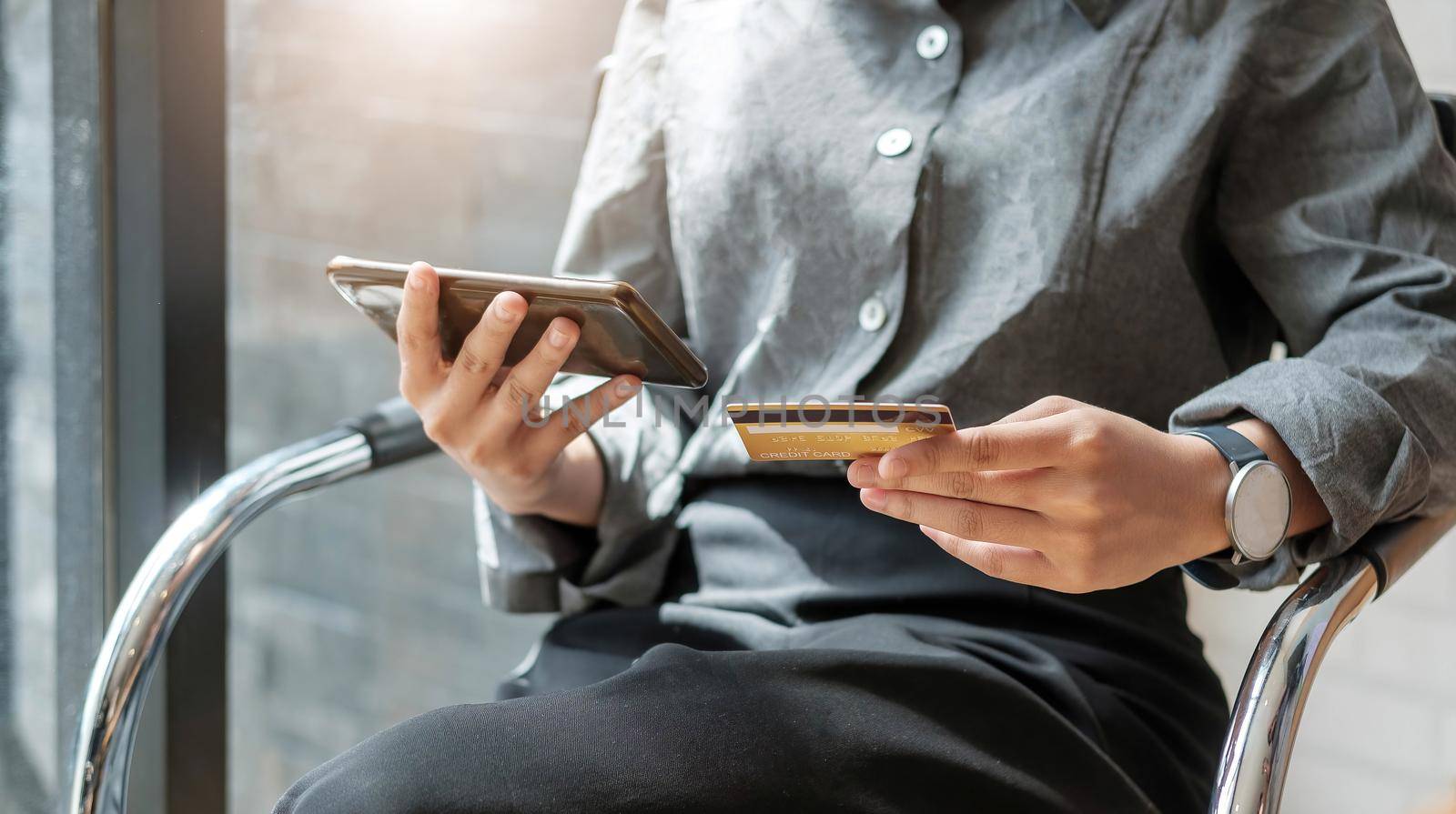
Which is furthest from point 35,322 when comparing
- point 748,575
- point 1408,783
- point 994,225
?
point 1408,783

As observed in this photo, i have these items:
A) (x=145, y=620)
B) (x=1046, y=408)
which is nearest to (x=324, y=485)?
(x=145, y=620)

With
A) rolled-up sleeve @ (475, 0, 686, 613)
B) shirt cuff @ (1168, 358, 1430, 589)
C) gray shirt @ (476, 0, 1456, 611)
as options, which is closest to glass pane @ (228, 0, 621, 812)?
rolled-up sleeve @ (475, 0, 686, 613)

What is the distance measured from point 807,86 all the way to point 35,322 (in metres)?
0.67

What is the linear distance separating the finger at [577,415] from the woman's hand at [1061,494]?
0.73 feet

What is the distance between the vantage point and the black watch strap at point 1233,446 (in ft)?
2.05

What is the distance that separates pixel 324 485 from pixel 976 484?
19.0 inches

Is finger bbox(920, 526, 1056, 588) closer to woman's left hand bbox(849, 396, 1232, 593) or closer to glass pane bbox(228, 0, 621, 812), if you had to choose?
woman's left hand bbox(849, 396, 1232, 593)

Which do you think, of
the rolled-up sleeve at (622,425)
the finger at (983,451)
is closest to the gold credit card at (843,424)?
the finger at (983,451)

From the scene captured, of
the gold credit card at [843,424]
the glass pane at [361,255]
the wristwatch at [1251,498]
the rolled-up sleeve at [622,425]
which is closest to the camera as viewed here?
the gold credit card at [843,424]

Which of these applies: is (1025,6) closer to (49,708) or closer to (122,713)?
(122,713)

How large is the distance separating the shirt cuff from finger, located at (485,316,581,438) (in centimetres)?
34

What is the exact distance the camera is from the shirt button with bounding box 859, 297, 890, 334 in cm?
80

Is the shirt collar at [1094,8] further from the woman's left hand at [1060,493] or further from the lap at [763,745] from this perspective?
the lap at [763,745]

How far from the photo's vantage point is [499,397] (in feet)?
2.33
